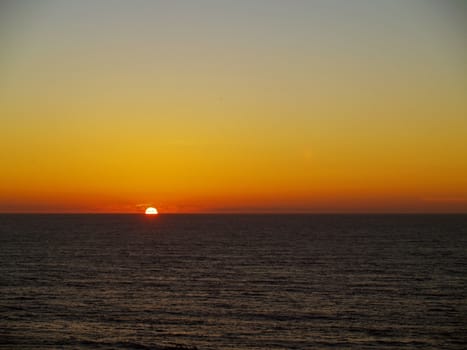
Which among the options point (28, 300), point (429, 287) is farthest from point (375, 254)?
point (28, 300)

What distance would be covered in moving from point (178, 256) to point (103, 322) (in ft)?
194

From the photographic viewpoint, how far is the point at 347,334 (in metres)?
44.7

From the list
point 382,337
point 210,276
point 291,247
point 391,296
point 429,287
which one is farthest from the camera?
point 291,247

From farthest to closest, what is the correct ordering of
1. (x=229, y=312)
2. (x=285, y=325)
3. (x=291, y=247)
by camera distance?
(x=291, y=247) < (x=229, y=312) < (x=285, y=325)

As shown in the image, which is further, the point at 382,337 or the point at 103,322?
the point at 103,322

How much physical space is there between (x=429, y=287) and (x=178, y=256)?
50.8 meters

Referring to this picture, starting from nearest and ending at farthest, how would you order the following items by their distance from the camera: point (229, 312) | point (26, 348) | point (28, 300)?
point (26, 348), point (229, 312), point (28, 300)

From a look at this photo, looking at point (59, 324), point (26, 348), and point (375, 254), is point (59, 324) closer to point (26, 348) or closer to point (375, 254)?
point (26, 348)

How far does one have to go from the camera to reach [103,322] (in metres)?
48.3

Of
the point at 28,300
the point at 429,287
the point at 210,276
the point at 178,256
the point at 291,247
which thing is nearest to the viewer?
the point at 28,300

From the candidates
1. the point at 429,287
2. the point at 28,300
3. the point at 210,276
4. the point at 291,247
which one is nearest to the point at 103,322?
the point at 28,300

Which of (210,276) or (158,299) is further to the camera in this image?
(210,276)

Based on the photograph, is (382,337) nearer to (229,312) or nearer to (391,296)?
(229,312)

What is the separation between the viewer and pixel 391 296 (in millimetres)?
61469
